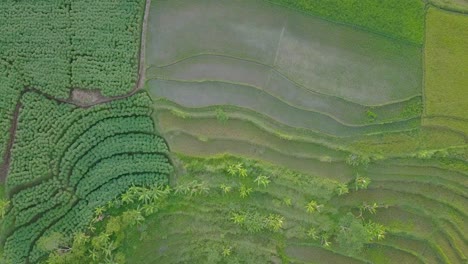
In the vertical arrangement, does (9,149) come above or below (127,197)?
above

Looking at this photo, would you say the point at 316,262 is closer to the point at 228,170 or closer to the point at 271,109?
the point at 228,170

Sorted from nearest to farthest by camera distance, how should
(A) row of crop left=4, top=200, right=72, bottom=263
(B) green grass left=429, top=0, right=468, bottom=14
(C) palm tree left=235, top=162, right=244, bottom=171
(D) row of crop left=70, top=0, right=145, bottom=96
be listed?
(A) row of crop left=4, top=200, right=72, bottom=263
(C) palm tree left=235, top=162, right=244, bottom=171
(D) row of crop left=70, top=0, right=145, bottom=96
(B) green grass left=429, top=0, right=468, bottom=14

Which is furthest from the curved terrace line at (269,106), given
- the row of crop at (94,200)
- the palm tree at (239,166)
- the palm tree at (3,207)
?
the palm tree at (3,207)

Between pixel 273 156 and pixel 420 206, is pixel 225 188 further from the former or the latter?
pixel 420 206

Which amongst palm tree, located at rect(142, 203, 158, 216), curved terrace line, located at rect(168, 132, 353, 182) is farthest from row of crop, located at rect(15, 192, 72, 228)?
curved terrace line, located at rect(168, 132, 353, 182)

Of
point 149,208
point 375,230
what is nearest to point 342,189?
point 375,230

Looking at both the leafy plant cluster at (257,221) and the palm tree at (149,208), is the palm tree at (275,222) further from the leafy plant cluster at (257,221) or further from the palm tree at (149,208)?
the palm tree at (149,208)

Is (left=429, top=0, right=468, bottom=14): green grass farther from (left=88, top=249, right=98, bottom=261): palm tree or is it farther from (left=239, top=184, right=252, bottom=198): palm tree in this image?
(left=88, top=249, right=98, bottom=261): palm tree
